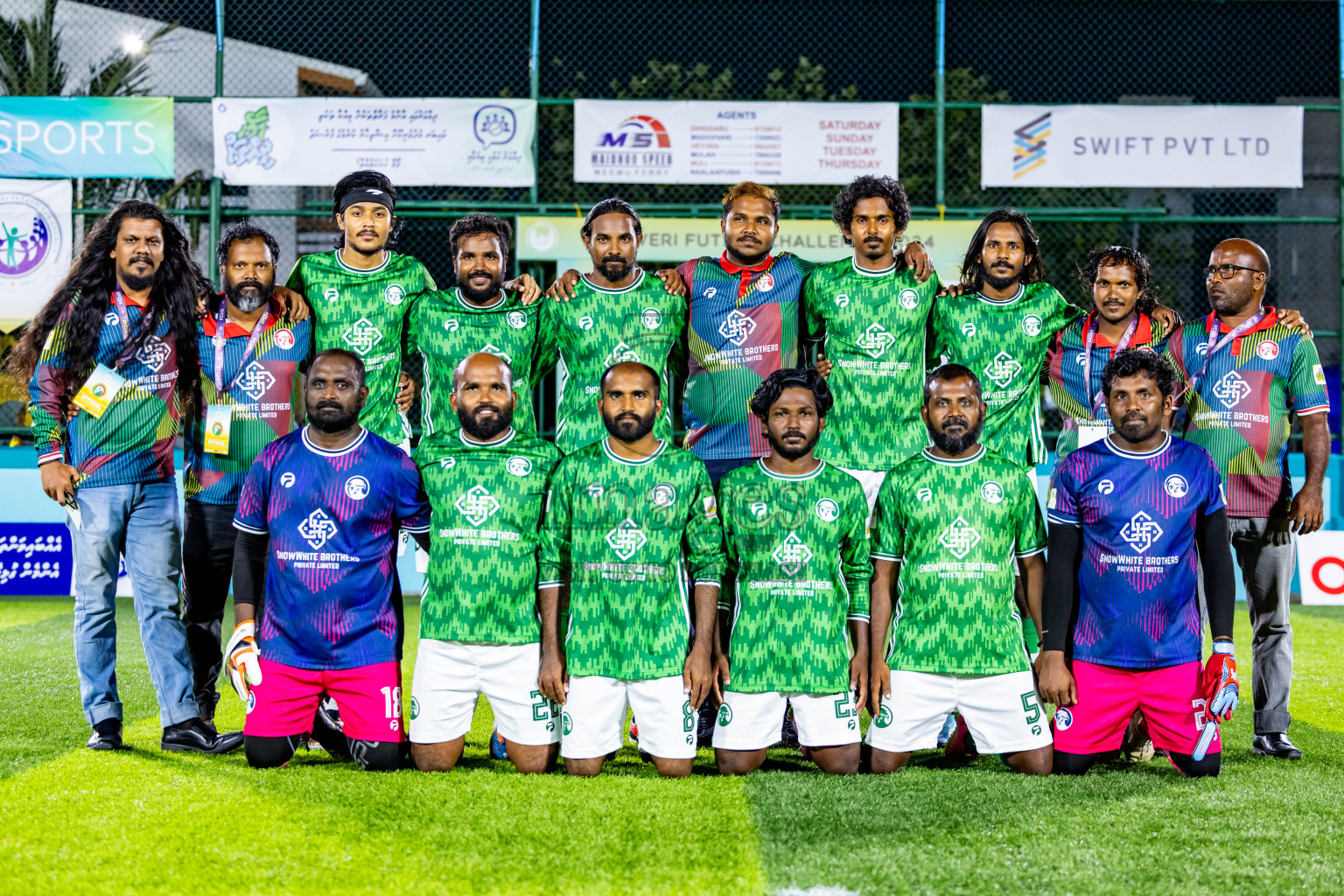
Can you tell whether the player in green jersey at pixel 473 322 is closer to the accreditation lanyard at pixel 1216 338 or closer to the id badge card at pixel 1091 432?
the id badge card at pixel 1091 432

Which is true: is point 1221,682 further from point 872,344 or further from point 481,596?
point 481,596

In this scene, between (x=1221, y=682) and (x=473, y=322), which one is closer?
(x=1221, y=682)

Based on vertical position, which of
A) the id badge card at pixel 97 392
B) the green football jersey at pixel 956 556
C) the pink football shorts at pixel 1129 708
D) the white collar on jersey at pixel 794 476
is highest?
the id badge card at pixel 97 392

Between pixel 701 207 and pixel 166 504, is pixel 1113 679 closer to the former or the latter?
pixel 166 504

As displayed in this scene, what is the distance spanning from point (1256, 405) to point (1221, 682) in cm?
135

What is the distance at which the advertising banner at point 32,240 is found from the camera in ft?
34.8

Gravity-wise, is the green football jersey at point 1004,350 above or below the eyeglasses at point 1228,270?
below

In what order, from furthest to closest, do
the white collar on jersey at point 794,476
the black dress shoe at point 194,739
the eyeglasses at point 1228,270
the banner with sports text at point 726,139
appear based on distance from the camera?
1. the banner with sports text at point 726,139
2. the eyeglasses at point 1228,270
3. the black dress shoe at point 194,739
4. the white collar on jersey at point 794,476

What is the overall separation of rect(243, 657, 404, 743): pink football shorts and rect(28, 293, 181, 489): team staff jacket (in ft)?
3.57

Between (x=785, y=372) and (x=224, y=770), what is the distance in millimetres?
2490

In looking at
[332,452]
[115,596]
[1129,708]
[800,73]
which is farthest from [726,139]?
[1129,708]

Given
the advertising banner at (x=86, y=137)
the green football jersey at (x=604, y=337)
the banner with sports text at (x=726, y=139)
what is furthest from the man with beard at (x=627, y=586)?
the advertising banner at (x=86, y=137)

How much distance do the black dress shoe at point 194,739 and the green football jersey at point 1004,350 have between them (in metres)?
3.27

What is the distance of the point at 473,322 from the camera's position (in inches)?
207
